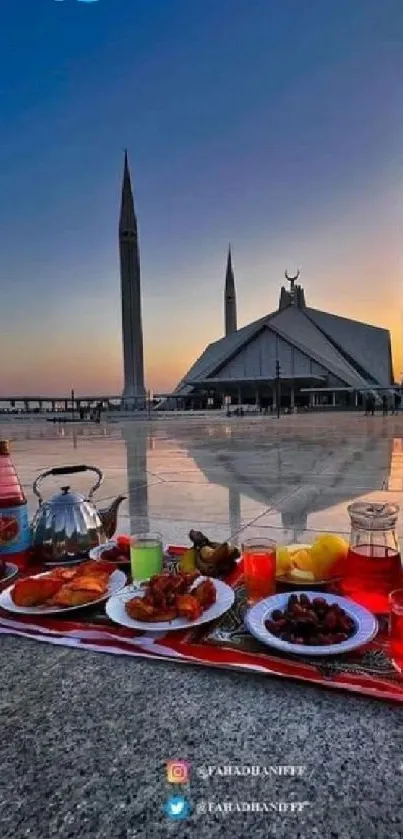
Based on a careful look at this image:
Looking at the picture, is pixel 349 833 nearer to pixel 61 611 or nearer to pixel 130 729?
pixel 130 729

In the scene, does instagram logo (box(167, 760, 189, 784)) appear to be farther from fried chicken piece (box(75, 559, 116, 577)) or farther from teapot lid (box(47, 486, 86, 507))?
teapot lid (box(47, 486, 86, 507))

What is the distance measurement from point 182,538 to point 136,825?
186 centimetres

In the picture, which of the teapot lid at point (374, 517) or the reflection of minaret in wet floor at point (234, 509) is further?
the reflection of minaret in wet floor at point (234, 509)

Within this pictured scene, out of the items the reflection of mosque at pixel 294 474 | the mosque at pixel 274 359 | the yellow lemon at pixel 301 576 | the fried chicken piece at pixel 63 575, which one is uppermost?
the mosque at pixel 274 359

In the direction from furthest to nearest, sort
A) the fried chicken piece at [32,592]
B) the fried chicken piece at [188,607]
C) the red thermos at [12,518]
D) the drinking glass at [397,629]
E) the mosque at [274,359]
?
the mosque at [274,359] < the red thermos at [12,518] < the fried chicken piece at [32,592] < the fried chicken piece at [188,607] < the drinking glass at [397,629]

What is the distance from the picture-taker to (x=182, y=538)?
102 inches

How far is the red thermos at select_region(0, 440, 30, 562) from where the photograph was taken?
1557 millimetres

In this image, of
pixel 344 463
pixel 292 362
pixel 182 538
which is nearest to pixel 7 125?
pixel 344 463

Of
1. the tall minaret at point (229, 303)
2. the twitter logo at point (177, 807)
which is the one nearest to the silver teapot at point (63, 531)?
the twitter logo at point (177, 807)

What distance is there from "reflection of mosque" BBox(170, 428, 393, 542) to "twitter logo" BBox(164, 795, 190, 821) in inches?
75.2

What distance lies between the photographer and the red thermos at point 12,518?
5.11 feet

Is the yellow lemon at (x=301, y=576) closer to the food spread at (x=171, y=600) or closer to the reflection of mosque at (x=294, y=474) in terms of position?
the food spread at (x=171, y=600)

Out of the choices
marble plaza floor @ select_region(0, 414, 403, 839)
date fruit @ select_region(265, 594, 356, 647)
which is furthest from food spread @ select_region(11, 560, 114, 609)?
date fruit @ select_region(265, 594, 356, 647)

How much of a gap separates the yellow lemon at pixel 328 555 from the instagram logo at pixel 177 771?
0.69 m
